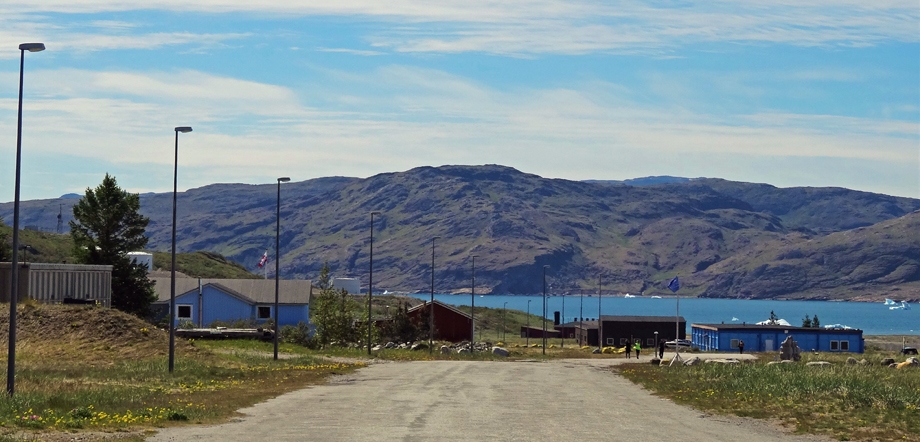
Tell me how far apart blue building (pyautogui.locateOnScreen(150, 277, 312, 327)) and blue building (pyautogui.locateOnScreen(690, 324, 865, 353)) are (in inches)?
1839

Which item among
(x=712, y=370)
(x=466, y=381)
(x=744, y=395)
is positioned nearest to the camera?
(x=744, y=395)

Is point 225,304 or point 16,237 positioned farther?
point 225,304

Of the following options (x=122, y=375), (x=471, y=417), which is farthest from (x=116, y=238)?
(x=471, y=417)

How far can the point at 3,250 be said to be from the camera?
83438 millimetres

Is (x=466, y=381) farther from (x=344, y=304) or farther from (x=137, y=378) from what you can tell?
(x=344, y=304)

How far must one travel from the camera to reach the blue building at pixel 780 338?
383ft

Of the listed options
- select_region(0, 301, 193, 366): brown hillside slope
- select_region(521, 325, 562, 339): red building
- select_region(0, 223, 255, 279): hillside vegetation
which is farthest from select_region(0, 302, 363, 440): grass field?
select_region(521, 325, 562, 339): red building

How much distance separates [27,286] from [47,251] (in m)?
87.3

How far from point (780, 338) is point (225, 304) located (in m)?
59.9

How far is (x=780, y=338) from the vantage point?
117500 millimetres

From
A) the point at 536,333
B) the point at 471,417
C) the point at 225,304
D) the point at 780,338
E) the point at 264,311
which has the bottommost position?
the point at 536,333

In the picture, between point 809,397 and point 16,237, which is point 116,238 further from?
point 809,397

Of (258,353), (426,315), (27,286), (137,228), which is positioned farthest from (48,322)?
(426,315)

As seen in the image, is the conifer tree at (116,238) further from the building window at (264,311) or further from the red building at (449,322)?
the red building at (449,322)
